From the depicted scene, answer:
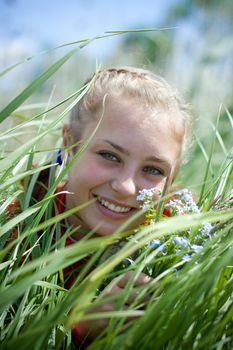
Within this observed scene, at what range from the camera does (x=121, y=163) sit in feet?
4.84

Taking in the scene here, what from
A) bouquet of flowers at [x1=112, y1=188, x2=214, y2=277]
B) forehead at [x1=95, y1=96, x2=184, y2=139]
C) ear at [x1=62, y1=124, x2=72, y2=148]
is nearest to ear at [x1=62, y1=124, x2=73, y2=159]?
ear at [x1=62, y1=124, x2=72, y2=148]

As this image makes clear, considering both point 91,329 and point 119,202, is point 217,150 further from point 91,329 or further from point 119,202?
point 91,329

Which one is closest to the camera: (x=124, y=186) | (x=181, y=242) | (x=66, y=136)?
(x=181, y=242)

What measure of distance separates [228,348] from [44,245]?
0.46 m

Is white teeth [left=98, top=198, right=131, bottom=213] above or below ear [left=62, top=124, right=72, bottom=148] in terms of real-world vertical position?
below

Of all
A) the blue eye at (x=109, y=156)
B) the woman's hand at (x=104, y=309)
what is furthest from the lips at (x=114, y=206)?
the woman's hand at (x=104, y=309)

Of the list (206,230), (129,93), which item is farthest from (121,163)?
(206,230)

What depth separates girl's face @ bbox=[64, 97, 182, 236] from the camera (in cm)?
145

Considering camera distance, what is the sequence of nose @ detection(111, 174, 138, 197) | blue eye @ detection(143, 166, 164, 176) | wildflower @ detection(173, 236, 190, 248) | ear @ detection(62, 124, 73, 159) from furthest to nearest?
ear @ detection(62, 124, 73, 159), blue eye @ detection(143, 166, 164, 176), nose @ detection(111, 174, 138, 197), wildflower @ detection(173, 236, 190, 248)

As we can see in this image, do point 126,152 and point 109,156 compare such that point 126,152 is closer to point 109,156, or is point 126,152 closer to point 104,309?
point 109,156

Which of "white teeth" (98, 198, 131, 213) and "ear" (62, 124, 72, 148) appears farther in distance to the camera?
"ear" (62, 124, 72, 148)

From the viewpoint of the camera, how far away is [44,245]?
1.15 m

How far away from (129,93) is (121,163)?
0.71 feet

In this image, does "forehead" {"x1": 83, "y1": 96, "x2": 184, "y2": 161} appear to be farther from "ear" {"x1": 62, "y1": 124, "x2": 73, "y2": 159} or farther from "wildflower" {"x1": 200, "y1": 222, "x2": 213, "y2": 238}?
"wildflower" {"x1": 200, "y1": 222, "x2": 213, "y2": 238}
